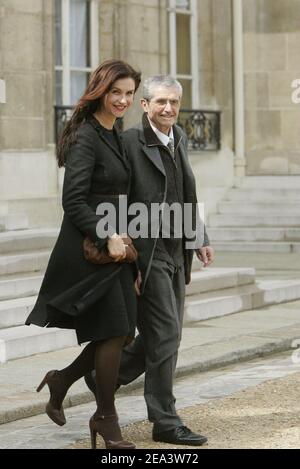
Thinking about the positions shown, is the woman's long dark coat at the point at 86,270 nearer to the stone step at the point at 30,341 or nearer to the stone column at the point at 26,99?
the stone step at the point at 30,341

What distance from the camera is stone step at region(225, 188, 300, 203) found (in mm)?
19328

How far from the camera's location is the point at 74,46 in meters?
17.2

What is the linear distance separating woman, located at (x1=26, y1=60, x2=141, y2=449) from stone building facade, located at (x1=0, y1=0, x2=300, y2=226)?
315 inches

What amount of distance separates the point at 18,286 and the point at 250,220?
29.5 ft

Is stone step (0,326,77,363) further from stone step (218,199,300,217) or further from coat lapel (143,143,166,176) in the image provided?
stone step (218,199,300,217)

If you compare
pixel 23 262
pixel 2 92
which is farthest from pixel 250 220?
pixel 23 262

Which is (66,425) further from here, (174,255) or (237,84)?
(237,84)

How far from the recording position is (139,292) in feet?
21.6

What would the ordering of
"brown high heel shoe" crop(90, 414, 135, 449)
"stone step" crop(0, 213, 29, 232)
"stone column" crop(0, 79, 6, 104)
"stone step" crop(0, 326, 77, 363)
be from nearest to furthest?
"brown high heel shoe" crop(90, 414, 135, 449) → "stone step" crop(0, 326, 77, 363) → "stone step" crop(0, 213, 29, 232) → "stone column" crop(0, 79, 6, 104)

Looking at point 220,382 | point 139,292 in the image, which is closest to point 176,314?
point 139,292

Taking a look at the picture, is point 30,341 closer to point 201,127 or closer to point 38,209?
point 38,209

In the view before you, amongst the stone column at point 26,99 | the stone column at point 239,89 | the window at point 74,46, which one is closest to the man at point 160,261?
the stone column at point 26,99

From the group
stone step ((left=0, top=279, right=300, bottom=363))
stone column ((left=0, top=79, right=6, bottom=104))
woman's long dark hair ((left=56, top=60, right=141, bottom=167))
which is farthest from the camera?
stone column ((left=0, top=79, right=6, bottom=104))

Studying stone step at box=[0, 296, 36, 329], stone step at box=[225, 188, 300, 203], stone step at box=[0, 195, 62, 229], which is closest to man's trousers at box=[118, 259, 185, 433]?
stone step at box=[0, 296, 36, 329]
